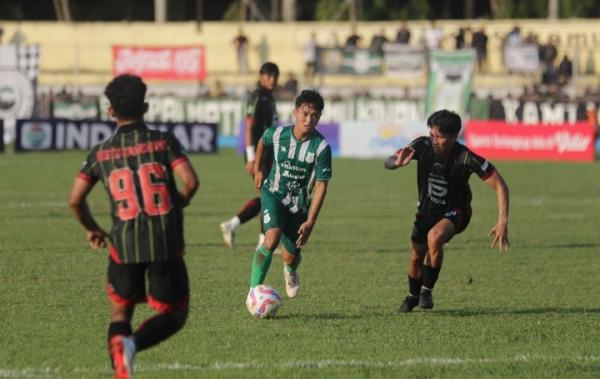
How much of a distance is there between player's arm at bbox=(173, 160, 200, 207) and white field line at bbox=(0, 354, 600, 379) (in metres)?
1.26

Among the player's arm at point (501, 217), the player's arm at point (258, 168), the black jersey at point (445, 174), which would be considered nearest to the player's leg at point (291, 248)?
the player's arm at point (258, 168)

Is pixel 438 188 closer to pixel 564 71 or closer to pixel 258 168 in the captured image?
pixel 258 168

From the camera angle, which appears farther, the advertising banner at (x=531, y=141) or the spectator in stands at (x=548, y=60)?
the spectator in stands at (x=548, y=60)

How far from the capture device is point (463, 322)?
969cm

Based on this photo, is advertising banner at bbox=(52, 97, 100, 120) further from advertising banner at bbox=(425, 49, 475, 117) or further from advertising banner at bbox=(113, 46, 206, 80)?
advertising banner at bbox=(425, 49, 475, 117)

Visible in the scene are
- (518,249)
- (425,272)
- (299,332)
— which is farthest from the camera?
(518,249)

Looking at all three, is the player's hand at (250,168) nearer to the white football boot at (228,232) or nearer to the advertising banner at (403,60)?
the white football boot at (228,232)

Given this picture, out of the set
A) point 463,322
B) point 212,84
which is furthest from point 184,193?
point 212,84

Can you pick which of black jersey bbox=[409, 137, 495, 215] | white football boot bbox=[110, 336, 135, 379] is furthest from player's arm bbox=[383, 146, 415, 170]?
white football boot bbox=[110, 336, 135, 379]

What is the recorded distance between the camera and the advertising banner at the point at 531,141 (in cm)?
3216

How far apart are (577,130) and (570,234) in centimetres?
1617

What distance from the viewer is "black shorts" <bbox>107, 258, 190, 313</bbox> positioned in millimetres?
6863

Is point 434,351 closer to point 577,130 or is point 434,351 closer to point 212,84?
point 577,130

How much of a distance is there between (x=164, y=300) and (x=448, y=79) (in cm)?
2970
